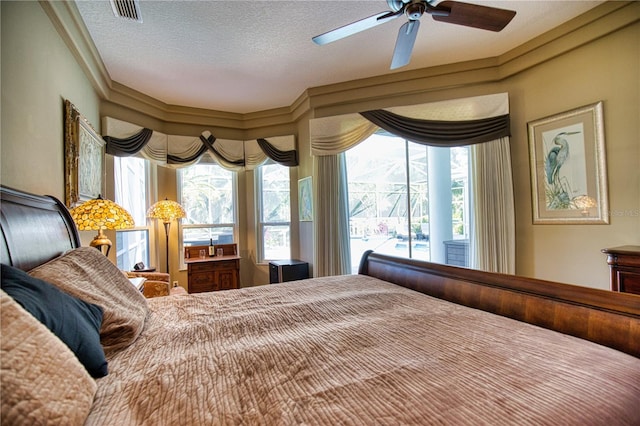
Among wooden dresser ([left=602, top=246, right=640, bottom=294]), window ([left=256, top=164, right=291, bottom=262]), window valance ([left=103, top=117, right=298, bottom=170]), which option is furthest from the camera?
window ([left=256, top=164, right=291, bottom=262])

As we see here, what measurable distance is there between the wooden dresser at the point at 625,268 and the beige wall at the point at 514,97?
1.62 feet

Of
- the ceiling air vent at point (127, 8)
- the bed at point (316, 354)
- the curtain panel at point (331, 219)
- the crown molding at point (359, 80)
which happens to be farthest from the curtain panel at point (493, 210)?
the ceiling air vent at point (127, 8)

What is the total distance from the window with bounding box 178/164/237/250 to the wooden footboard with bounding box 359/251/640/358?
3378 mm

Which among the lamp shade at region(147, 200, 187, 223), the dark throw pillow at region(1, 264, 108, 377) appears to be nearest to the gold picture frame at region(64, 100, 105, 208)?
the lamp shade at region(147, 200, 187, 223)

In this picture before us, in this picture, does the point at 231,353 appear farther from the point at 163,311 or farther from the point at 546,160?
the point at 546,160

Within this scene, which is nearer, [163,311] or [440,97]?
[163,311]

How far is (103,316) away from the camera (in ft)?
3.63

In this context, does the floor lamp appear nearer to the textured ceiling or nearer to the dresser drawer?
the dresser drawer

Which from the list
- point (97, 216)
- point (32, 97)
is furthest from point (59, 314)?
point (32, 97)

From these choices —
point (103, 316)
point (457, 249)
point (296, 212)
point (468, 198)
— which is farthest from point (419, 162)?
point (103, 316)

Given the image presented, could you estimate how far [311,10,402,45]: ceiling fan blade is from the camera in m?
1.93

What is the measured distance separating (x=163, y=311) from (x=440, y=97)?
344 cm

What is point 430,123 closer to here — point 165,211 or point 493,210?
point 493,210

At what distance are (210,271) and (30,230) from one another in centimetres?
289
